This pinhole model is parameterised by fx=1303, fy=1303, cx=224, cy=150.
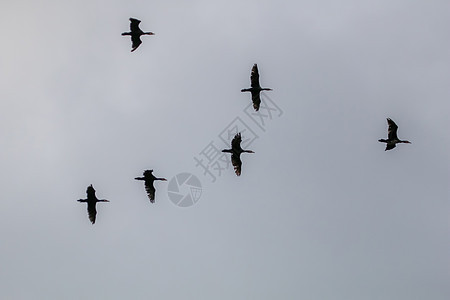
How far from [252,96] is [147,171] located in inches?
453

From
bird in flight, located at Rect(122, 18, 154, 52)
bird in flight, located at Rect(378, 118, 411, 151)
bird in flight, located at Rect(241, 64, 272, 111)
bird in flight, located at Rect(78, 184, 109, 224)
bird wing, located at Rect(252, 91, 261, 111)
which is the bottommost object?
bird in flight, located at Rect(378, 118, 411, 151)

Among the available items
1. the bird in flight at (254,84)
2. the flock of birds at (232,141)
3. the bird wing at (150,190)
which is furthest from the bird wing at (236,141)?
the bird wing at (150,190)

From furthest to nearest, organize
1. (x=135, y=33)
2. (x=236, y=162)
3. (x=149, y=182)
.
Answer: (x=236, y=162), (x=149, y=182), (x=135, y=33)

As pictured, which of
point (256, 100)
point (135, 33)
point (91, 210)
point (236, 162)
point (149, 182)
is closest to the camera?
point (135, 33)

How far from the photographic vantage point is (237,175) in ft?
385

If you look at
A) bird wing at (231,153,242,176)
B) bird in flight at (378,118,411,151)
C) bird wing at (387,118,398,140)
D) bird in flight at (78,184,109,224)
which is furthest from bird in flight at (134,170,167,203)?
bird wing at (387,118,398,140)

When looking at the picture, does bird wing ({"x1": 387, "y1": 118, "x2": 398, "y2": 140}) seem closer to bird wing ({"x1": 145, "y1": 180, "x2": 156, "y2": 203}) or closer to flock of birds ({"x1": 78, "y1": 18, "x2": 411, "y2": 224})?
flock of birds ({"x1": 78, "y1": 18, "x2": 411, "y2": 224})

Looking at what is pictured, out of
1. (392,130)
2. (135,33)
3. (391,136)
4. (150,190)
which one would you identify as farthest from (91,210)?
(392,130)

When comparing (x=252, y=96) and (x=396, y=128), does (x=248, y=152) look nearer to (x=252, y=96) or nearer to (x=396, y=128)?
(x=252, y=96)

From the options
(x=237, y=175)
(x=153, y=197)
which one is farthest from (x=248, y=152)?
(x=153, y=197)

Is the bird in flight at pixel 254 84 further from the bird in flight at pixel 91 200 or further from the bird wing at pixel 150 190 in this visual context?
the bird in flight at pixel 91 200

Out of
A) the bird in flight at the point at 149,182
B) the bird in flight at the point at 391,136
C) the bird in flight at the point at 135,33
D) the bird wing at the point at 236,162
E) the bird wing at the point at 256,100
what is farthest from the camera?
the bird wing at the point at 236,162

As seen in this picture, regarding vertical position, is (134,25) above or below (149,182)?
above

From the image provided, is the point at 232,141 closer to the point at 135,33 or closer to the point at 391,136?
the point at 135,33
